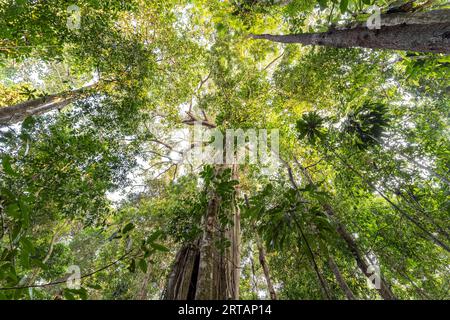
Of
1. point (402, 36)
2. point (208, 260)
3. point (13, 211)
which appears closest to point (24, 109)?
point (208, 260)

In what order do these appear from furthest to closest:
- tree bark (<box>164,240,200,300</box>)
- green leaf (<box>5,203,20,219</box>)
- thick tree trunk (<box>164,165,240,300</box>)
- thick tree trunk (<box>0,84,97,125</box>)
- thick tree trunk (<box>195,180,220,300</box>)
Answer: thick tree trunk (<box>0,84,97,125</box>)
tree bark (<box>164,240,200,300</box>)
thick tree trunk (<box>164,165,240,300</box>)
thick tree trunk (<box>195,180,220,300</box>)
green leaf (<box>5,203,20,219</box>)

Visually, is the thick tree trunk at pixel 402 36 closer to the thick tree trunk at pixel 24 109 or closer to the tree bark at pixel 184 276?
the tree bark at pixel 184 276

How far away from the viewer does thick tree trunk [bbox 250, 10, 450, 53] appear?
1.89 m

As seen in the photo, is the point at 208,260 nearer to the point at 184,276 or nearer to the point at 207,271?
the point at 207,271

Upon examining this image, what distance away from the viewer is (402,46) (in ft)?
7.38

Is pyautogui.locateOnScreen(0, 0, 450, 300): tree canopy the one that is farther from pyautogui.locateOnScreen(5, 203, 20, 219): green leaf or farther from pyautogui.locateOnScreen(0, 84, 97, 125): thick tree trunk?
pyautogui.locateOnScreen(5, 203, 20, 219): green leaf

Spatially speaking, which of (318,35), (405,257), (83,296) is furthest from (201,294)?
(405,257)

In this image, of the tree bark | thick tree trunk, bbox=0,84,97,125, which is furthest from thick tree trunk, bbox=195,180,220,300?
thick tree trunk, bbox=0,84,97,125

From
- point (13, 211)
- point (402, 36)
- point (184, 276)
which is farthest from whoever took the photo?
point (184, 276)

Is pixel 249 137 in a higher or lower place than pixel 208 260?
higher

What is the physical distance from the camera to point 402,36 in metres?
2.19

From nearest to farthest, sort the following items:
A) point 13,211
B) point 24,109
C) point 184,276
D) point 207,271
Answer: point 13,211
point 207,271
point 184,276
point 24,109

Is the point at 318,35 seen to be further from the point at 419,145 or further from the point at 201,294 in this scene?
the point at 201,294

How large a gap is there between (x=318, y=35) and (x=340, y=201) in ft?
11.7
